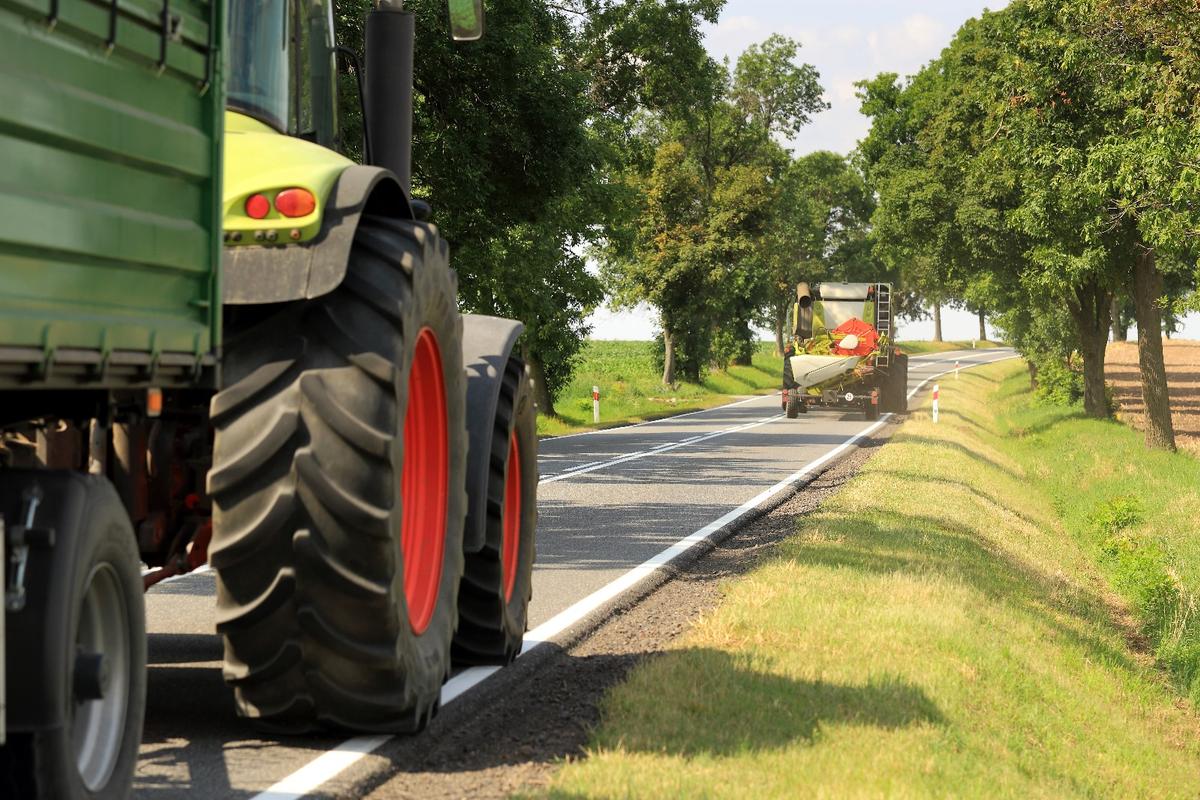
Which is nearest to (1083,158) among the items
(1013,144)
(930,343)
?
(1013,144)

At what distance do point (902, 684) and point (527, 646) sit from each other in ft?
6.00

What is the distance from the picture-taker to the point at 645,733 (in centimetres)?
579

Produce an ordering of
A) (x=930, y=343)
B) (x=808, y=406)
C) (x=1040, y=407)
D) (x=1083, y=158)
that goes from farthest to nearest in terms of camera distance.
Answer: (x=930, y=343) < (x=1040, y=407) < (x=808, y=406) < (x=1083, y=158)

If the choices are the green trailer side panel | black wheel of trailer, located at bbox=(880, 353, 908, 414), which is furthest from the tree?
the green trailer side panel

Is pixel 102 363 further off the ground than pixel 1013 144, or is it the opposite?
pixel 1013 144

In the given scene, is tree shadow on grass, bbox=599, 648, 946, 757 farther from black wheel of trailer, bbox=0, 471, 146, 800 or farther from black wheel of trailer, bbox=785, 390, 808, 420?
A: black wheel of trailer, bbox=785, 390, 808, 420

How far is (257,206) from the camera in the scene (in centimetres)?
469

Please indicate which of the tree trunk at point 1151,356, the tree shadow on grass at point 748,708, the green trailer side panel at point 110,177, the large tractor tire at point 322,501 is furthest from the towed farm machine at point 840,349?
the green trailer side panel at point 110,177

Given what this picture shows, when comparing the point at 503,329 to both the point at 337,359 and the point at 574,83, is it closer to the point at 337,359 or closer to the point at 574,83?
the point at 337,359

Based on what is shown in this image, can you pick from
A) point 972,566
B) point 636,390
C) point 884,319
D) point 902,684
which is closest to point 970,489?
point 972,566

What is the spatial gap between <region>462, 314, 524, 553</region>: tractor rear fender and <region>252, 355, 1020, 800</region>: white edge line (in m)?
0.75

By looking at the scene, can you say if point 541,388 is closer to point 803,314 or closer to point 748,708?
point 803,314

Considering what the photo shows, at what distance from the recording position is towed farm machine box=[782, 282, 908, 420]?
122ft

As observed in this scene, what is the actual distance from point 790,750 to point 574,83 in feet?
50.3
